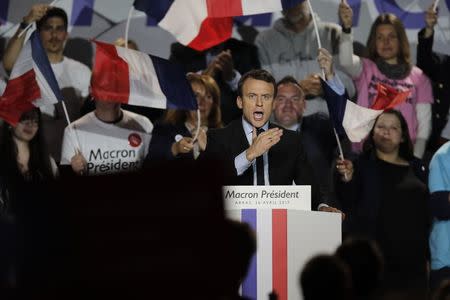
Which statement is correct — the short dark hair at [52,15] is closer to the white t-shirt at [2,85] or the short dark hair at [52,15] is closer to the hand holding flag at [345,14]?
the white t-shirt at [2,85]

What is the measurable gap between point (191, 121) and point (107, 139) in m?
0.66

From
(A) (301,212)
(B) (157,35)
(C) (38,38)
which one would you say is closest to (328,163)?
(B) (157,35)

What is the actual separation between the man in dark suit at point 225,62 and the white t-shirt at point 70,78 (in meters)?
0.74

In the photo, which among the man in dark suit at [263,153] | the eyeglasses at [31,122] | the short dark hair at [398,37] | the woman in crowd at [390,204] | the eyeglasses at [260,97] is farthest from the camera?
the short dark hair at [398,37]

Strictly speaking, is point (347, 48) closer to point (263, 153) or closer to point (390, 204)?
point (390, 204)

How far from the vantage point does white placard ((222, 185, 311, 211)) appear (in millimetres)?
4957

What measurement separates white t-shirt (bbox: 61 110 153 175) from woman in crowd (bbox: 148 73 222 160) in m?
0.14

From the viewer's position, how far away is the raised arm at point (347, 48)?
826 centimetres

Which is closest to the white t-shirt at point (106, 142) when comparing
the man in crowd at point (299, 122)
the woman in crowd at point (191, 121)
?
the woman in crowd at point (191, 121)

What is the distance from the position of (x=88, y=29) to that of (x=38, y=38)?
2.82 ft

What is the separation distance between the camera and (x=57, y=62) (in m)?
8.27

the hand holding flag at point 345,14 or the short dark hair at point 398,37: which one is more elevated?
the hand holding flag at point 345,14

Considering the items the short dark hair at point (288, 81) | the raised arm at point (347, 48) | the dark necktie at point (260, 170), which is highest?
the raised arm at point (347, 48)

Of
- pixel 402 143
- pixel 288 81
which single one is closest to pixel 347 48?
pixel 288 81
